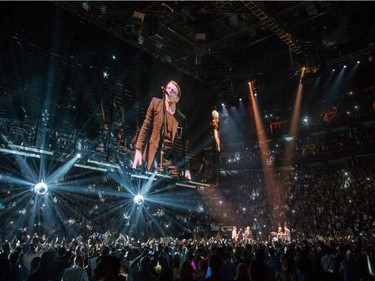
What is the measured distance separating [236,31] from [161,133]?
214 inches

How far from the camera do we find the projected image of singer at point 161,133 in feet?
40.9

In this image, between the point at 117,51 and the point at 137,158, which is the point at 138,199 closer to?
the point at 137,158

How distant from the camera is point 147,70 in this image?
1375 centimetres

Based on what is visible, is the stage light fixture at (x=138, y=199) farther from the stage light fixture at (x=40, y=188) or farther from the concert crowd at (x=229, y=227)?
the stage light fixture at (x=40, y=188)

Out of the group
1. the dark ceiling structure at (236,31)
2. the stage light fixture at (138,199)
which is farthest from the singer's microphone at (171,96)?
the stage light fixture at (138,199)

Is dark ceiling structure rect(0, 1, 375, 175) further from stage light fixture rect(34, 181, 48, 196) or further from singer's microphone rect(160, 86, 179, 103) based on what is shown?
stage light fixture rect(34, 181, 48, 196)

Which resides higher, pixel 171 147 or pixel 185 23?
pixel 185 23

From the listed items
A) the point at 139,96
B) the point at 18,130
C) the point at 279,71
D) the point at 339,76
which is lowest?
the point at 18,130

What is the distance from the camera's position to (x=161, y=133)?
13.1 meters

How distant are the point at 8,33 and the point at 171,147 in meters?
7.37

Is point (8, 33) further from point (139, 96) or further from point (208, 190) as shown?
point (208, 190)

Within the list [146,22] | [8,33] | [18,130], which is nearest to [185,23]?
[146,22]

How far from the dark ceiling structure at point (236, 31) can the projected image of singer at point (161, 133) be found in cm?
192

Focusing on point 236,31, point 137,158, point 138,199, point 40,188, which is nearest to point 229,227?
point 138,199
